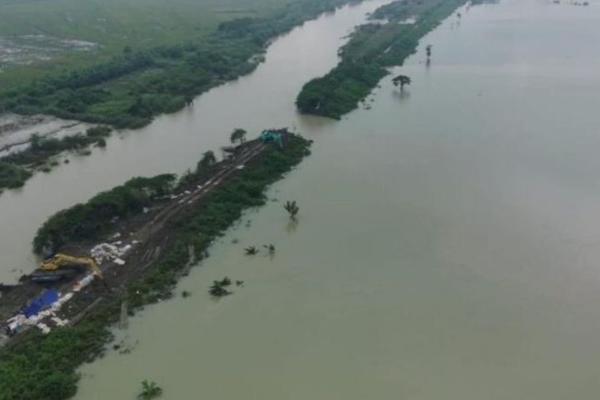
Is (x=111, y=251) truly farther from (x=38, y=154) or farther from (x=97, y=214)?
(x=38, y=154)

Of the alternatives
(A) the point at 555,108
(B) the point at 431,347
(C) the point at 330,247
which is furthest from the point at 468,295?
(A) the point at 555,108

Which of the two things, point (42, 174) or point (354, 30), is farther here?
point (354, 30)

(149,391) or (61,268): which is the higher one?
(61,268)

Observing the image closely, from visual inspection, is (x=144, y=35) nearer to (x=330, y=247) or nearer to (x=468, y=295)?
(x=330, y=247)

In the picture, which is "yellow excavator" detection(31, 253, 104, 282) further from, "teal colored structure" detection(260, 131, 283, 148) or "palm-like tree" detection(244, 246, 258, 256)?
"teal colored structure" detection(260, 131, 283, 148)

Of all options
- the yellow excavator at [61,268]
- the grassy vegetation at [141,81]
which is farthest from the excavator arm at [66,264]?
the grassy vegetation at [141,81]

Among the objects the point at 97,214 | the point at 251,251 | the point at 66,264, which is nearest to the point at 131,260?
the point at 66,264
